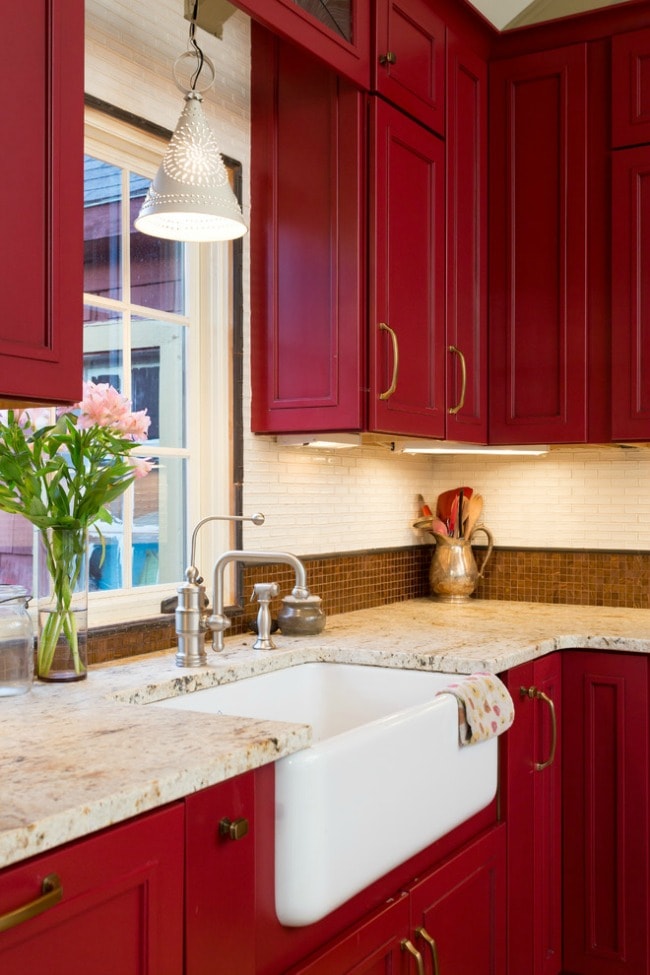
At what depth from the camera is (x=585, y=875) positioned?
8.46 ft

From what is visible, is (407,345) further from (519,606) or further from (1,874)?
(1,874)

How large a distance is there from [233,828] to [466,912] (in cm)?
92

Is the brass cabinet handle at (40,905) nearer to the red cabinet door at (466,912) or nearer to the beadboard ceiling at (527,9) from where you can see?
the red cabinet door at (466,912)

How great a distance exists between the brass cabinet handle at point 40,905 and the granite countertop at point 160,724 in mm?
39

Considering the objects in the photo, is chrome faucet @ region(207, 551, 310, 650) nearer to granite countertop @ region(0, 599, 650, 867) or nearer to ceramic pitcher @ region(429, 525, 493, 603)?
granite countertop @ region(0, 599, 650, 867)

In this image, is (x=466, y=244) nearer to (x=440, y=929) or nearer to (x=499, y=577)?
(x=499, y=577)

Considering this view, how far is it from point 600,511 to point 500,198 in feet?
3.48

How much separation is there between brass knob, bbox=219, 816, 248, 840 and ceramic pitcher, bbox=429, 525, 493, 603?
1971 mm

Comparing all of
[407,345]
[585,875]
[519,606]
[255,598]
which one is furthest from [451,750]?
[519,606]

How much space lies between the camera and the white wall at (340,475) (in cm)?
226

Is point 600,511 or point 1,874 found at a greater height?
point 600,511

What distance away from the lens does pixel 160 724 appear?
1.51 meters

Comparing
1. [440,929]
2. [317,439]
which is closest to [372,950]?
[440,929]

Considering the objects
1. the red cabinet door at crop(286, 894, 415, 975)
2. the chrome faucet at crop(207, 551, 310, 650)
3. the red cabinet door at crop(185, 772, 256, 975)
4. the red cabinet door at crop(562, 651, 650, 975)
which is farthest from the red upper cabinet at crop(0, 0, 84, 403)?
the red cabinet door at crop(562, 651, 650, 975)
